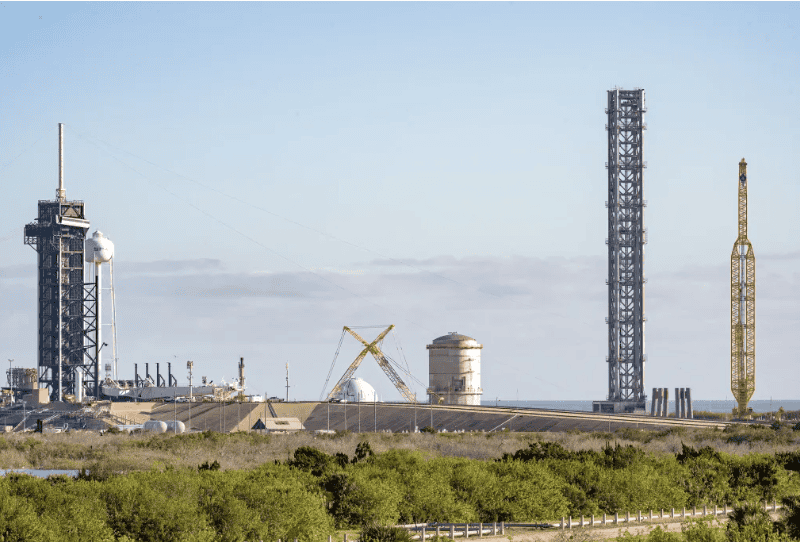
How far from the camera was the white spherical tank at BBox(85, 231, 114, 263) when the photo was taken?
148 meters

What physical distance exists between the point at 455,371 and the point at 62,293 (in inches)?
2094

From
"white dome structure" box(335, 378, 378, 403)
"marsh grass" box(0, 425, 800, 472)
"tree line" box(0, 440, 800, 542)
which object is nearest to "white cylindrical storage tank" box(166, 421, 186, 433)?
"marsh grass" box(0, 425, 800, 472)

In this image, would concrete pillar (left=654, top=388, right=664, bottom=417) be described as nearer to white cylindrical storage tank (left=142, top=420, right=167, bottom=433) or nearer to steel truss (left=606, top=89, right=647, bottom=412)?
steel truss (left=606, top=89, right=647, bottom=412)

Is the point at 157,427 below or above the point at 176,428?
above

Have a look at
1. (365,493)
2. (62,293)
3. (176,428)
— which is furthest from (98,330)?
(365,493)

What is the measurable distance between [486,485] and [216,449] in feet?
132

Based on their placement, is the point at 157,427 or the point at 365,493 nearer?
the point at 365,493

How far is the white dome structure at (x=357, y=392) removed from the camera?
145625mm

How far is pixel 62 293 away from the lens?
477 ft

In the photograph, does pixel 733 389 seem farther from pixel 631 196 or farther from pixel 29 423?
pixel 29 423

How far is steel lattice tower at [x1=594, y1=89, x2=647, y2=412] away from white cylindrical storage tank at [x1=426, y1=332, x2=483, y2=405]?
52.1ft

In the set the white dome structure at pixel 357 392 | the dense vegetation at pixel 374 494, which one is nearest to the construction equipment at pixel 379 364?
the white dome structure at pixel 357 392

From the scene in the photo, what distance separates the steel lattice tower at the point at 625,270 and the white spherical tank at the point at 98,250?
6655 centimetres

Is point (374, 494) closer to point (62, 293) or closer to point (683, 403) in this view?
point (683, 403)
